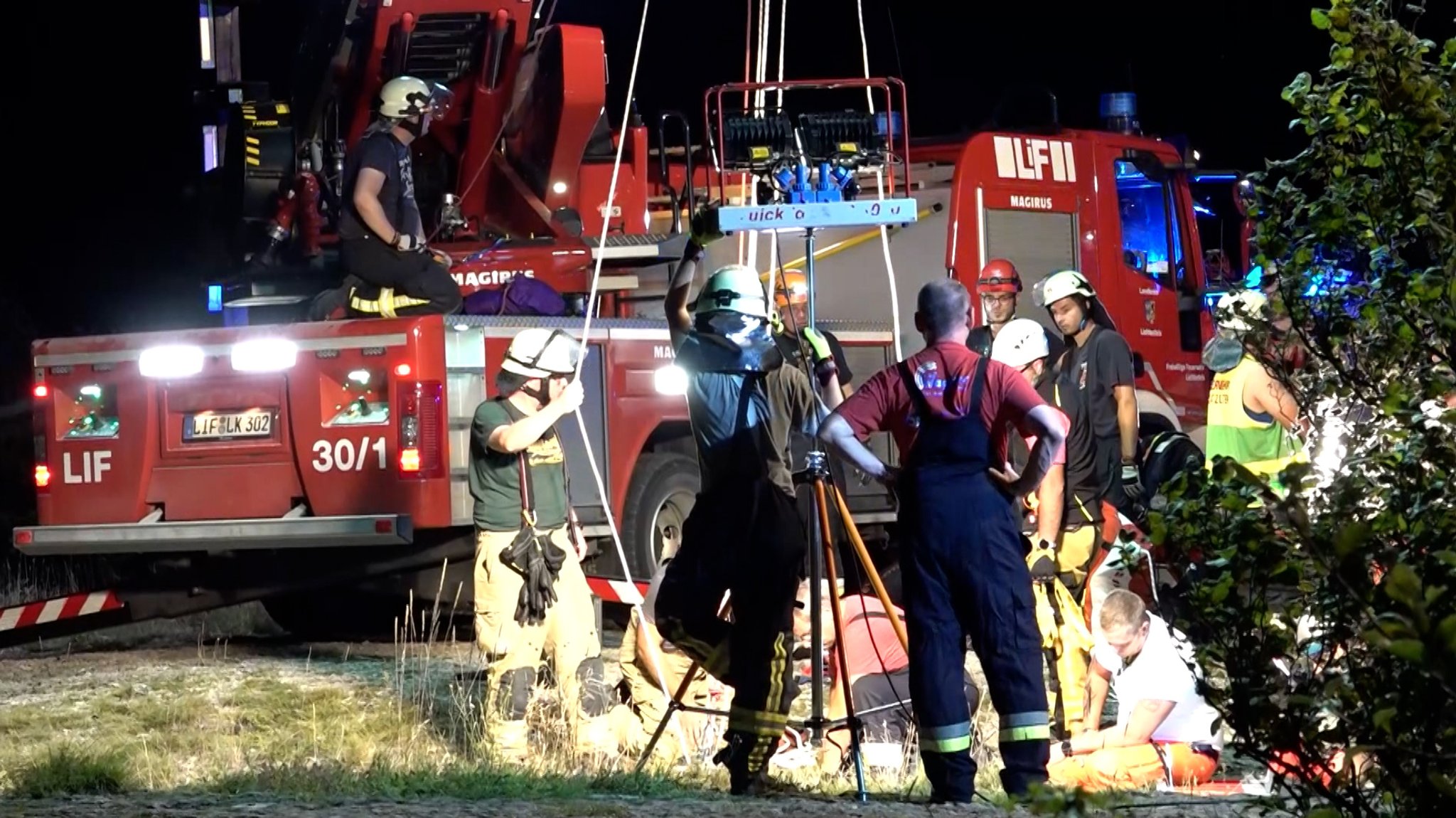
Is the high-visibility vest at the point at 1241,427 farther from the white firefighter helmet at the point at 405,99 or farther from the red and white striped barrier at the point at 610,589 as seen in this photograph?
the white firefighter helmet at the point at 405,99

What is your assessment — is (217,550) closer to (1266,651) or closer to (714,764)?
(714,764)

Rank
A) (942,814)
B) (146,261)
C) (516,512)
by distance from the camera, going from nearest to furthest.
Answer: (942,814) < (516,512) < (146,261)

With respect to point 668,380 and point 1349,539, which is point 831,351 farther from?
point 1349,539

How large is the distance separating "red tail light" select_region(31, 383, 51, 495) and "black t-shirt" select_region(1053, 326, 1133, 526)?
15.5ft

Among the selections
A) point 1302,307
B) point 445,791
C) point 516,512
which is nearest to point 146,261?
point 516,512

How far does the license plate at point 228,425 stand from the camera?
9.80 meters

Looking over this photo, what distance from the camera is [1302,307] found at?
4051mm

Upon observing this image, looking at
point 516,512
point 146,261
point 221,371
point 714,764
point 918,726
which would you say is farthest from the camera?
point 146,261

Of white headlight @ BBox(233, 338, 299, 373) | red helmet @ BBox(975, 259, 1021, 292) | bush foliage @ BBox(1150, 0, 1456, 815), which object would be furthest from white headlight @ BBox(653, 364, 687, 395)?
bush foliage @ BBox(1150, 0, 1456, 815)

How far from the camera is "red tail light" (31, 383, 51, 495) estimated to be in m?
10.4

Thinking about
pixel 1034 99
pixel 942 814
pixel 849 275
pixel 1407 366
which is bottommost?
pixel 942 814

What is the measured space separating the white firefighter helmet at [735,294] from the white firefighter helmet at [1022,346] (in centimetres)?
214

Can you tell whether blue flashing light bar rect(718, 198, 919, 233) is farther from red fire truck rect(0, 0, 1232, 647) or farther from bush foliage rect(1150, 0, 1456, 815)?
bush foliage rect(1150, 0, 1456, 815)

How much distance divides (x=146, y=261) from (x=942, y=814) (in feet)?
61.2
